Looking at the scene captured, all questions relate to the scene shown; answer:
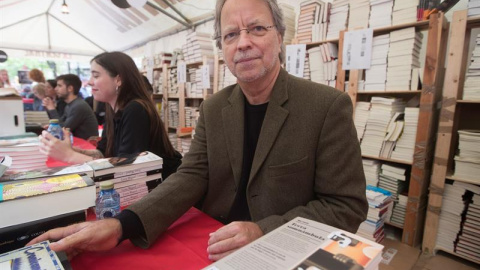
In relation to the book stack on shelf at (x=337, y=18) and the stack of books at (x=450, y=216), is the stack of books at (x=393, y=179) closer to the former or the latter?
the stack of books at (x=450, y=216)

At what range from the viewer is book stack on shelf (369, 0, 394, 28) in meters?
2.37

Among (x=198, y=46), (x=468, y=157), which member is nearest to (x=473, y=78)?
(x=468, y=157)

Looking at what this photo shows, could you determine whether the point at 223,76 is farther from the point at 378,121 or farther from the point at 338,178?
the point at 338,178

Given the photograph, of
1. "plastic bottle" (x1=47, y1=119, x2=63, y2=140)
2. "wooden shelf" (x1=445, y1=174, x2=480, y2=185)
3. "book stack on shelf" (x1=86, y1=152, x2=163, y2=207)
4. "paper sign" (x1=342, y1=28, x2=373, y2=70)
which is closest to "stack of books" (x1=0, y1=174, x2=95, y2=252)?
"book stack on shelf" (x1=86, y1=152, x2=163, y2=207)

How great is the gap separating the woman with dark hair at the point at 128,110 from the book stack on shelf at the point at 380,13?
2.22 meters

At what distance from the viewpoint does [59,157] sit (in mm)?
1621

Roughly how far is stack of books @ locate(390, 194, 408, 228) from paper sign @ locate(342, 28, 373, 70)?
1.32 meters

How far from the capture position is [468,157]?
6.82ft

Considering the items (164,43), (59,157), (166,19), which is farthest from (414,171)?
(164,43)

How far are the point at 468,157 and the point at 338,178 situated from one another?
6.17 ft

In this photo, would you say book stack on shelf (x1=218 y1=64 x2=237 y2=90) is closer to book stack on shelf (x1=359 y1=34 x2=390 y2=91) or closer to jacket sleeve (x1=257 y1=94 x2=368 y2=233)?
book stack on shelf (x1=359 y1=34 x2=390 y2=91)

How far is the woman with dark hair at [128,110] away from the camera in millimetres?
1765

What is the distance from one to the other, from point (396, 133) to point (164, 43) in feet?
18.6

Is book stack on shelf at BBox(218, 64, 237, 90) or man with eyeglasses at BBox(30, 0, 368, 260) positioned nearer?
man with eyeglasses at BBox(30, 0, 368, 260)
